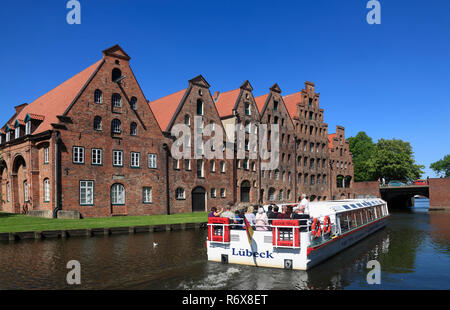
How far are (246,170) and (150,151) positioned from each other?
15124 mm

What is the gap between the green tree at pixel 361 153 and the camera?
83.4 metres

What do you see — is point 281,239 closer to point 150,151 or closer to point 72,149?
point 72,149

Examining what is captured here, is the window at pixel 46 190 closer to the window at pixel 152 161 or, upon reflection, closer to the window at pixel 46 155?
the window at pixel 46 155

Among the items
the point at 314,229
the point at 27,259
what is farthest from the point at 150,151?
the point at 314,229

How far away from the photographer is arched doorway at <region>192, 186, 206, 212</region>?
43.1 meters

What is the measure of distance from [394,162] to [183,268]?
71.8m

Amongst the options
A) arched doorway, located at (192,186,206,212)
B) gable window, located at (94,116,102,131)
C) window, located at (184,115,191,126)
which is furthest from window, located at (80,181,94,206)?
window, located at (184,115,191,126)

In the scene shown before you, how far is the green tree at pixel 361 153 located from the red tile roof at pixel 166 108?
50817 millimetres

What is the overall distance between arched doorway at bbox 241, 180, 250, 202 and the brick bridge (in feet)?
86.6

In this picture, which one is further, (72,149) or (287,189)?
(287,189)

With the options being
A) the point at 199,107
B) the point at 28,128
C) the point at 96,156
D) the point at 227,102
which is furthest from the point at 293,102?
the point at 28,128

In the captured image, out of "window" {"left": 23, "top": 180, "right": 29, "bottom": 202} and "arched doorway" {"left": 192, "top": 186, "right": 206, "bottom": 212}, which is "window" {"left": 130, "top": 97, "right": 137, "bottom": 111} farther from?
"window" {"left": 23, "top": 180, "right": 29, "bottom": 202}

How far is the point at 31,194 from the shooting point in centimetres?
3356
